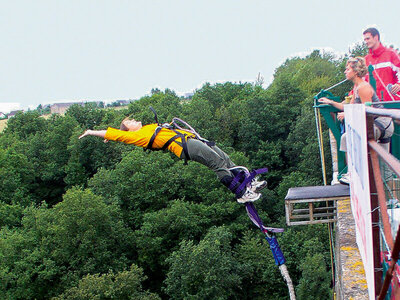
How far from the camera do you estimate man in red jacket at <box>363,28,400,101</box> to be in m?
6.33

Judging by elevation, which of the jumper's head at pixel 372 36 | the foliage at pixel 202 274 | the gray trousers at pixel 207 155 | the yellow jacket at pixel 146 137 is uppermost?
the jumper's head at pixel 372 36

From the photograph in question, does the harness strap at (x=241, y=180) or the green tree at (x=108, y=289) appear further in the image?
the green tree at (x=108, y=289)

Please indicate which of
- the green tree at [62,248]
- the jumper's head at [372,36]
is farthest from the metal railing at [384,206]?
the green tree at [62,248]

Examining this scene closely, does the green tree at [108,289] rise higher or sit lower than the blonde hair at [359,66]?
lower

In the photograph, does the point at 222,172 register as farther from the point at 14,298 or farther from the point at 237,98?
the point at 237,98

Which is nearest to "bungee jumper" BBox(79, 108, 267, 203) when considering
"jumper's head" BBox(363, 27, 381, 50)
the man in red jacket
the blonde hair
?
the blonde hair

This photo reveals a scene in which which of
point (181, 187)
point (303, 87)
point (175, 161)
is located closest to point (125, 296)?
point (181, 187)

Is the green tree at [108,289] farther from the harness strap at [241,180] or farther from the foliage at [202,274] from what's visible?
the harness strap at [241,180]

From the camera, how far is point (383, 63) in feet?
21.2

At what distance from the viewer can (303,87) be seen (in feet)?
164

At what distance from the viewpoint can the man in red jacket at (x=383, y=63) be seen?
6.33 metres

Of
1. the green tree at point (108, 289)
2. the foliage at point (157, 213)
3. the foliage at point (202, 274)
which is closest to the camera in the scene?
the green tree at point (108, 289)

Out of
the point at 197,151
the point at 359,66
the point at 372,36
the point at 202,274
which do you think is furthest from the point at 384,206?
the point at 202,274

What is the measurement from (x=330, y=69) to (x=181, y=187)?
30166mm
